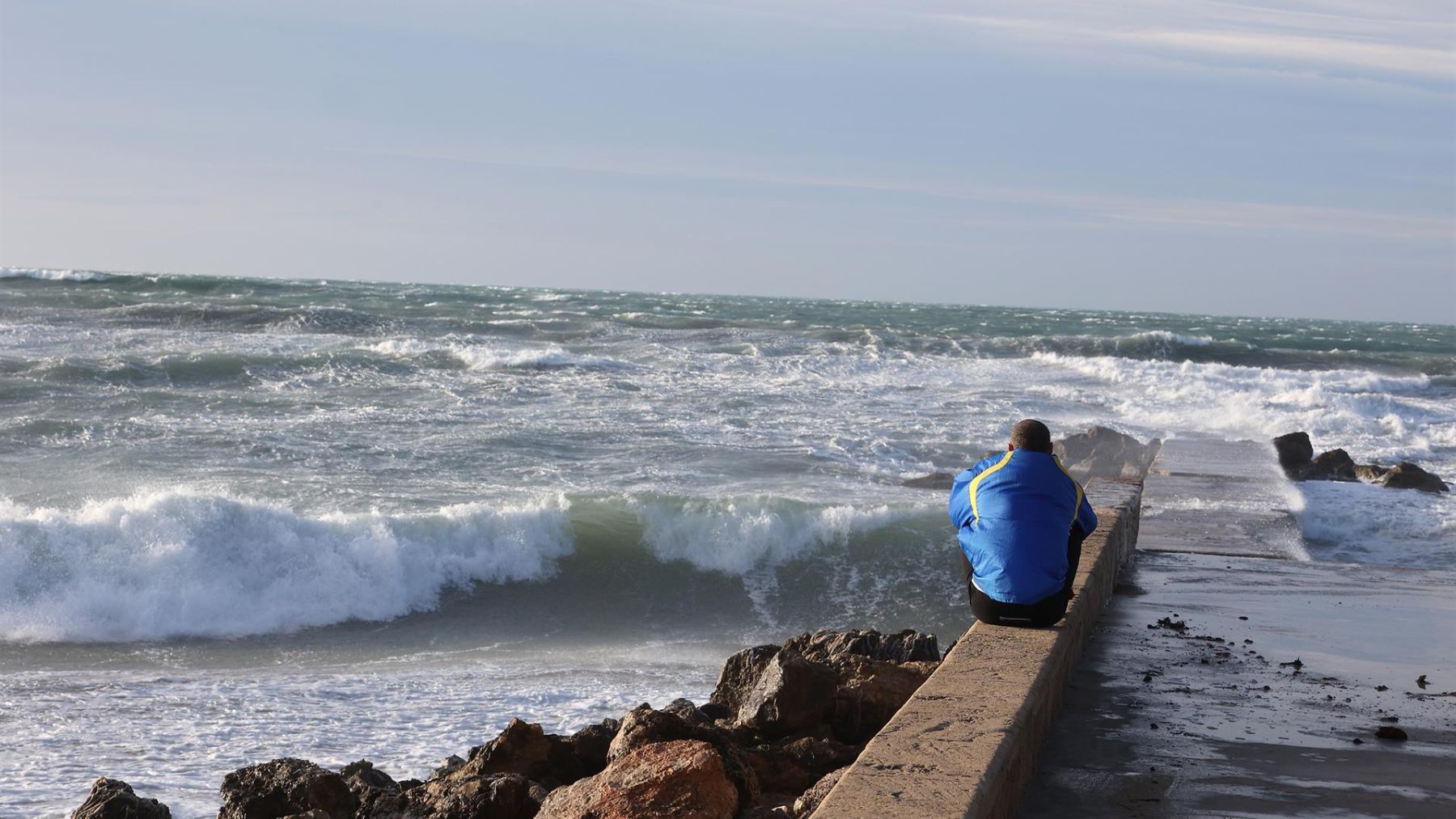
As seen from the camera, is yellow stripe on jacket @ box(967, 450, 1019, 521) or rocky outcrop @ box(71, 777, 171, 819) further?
rocky outcrop @ box(71, 777, 171, 819)

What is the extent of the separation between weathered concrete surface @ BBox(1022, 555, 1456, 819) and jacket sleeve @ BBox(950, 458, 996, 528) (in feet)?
2.46

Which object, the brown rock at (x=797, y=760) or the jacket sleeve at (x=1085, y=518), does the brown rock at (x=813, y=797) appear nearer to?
the brown rock at (x=797, y=760)

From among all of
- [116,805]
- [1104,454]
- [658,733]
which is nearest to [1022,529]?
[658,733]

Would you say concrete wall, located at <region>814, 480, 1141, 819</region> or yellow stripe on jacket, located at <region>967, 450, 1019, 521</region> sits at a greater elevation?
yellow stripe on jacket, located at <region>967, 450, 1019, 521</region>

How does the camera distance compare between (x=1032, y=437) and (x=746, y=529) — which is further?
(x=746, y=529)

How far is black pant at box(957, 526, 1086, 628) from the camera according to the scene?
177 inches

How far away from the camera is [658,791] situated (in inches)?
136

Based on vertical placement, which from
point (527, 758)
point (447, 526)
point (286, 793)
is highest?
point (527, 758)

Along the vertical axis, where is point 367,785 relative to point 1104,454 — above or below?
below

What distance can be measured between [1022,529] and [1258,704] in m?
1.10

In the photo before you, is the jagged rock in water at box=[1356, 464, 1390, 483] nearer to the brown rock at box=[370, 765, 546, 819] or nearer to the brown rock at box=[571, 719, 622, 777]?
the brown rock at box=[571, 719, 622, 777]

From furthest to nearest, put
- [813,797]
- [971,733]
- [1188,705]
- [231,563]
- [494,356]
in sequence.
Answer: [494,356]
[231,563]
[1188,705]
[813,797]
[971,733]

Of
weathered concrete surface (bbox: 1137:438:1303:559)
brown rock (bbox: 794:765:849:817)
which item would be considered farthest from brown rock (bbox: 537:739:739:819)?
weathered concrete surface (bbox: 1137:438:1303:559)

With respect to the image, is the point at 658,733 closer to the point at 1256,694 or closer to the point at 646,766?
the point at 646,766
